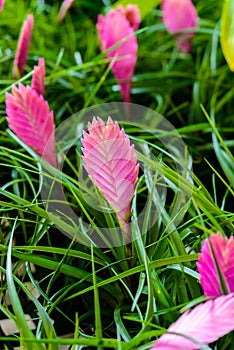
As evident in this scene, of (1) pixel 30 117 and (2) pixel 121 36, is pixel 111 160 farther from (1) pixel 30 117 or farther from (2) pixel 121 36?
(2) pixel 121 36

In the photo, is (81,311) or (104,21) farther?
(104,21)

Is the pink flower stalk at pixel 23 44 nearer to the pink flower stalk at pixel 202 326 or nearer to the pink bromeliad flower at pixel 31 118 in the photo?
the pink bromeliad flower at pixel 31 118

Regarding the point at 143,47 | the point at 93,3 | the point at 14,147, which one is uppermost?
the point at 93,3

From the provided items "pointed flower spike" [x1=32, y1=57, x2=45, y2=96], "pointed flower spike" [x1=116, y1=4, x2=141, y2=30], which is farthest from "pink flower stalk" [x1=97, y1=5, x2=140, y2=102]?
"pointed flower spike" [x1=32, y1=57, x2=45, y2=96]

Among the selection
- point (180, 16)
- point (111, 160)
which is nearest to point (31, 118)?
point (111, 160)

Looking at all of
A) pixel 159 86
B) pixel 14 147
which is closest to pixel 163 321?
pixel 14 147

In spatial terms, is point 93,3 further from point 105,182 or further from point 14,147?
point 105,182

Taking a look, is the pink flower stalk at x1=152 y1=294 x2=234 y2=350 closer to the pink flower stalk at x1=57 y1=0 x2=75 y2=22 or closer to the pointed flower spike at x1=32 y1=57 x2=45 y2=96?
the pointed flower spike at x1=32 y1=57 x2=45 y2=96
